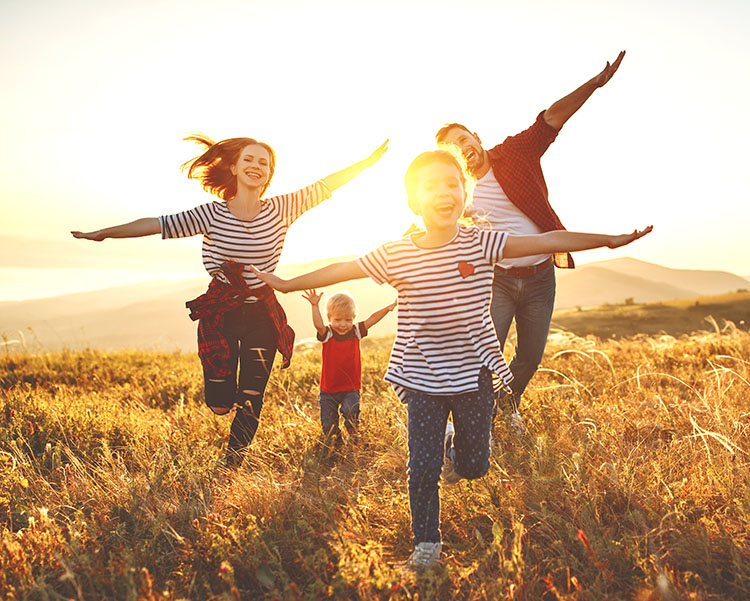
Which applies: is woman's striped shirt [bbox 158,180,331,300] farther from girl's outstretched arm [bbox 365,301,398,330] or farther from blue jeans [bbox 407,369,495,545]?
blue jeans [bbox 407,369,495,545]

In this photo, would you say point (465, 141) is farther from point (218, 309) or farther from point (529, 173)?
point (218, 309)

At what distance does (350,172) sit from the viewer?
4.67 meters

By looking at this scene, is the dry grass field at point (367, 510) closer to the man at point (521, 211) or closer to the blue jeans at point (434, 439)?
the blue jeans at point (434, 439)

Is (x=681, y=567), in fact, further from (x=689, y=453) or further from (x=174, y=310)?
(x=174, y=310)

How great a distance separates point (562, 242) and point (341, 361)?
2.72 metres

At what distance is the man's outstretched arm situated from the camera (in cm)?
403

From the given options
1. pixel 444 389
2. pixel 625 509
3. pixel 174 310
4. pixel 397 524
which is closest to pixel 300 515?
pixel 397 524

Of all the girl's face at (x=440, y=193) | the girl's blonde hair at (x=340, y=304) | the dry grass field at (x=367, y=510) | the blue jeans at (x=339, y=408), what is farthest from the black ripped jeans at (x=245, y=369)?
the girl's face at (x=440, y=193)

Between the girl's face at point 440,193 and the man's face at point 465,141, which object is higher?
the man's face at point 465,141

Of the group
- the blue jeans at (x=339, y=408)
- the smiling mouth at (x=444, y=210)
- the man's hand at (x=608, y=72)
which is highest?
the man's hand at (x=608, y=72)

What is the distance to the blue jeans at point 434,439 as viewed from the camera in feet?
9.47

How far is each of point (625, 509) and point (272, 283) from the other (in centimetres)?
232

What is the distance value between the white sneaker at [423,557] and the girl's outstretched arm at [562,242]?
5.02 feet

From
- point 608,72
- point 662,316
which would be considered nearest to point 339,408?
point 608,72
